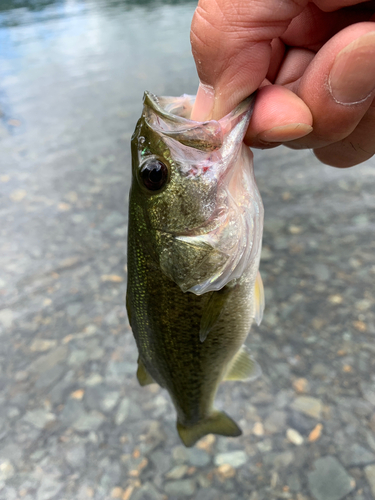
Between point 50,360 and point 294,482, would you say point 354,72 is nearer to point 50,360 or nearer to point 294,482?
point 294,482

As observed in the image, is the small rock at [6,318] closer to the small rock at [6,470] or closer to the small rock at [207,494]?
the small rock at [6,470]

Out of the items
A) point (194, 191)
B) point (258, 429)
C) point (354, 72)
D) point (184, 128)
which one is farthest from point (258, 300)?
point (258, 429)

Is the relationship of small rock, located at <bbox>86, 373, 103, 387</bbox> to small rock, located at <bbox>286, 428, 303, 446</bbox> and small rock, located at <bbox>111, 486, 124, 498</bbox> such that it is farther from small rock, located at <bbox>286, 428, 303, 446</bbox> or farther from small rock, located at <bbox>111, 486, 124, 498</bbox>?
small rock, located at <bbox>286, 428, 303, 446</bbox>

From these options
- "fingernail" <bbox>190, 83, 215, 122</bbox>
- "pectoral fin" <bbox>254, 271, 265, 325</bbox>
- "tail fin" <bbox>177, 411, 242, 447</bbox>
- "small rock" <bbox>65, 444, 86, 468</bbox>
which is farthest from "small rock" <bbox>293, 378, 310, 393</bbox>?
"fingernail" <bbox>190, 83, 215, 122</bbox>

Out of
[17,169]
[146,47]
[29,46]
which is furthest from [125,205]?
[29,46]

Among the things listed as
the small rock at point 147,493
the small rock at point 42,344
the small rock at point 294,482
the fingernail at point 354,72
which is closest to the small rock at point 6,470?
the small rock at point 147,493

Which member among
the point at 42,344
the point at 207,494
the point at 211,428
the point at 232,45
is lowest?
the point at 207,494
